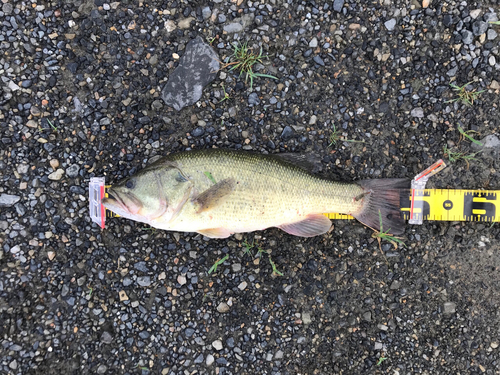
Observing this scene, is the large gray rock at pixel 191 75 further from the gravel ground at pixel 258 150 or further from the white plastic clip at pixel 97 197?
the white plastic clip at pixel 97 197

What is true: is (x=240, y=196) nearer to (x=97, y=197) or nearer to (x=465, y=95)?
(x=97, y=197)

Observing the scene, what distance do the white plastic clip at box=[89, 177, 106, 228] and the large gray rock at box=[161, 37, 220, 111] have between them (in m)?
1.12

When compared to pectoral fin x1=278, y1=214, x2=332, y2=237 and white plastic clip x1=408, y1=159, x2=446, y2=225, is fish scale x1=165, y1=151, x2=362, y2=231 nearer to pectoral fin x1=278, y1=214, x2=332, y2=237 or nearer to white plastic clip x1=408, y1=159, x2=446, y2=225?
pectoral fin x1=278, y1=214, x2=332, y2=237

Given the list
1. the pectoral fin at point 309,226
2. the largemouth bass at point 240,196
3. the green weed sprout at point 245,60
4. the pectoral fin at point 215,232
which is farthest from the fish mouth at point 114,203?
the green weed sprout at point 245,60

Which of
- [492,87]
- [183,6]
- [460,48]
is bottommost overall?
[492,87]

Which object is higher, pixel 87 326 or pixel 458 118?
pixel 458 118

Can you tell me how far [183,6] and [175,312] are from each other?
330 cm

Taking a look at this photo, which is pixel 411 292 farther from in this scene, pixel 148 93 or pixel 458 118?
pixel 148 93

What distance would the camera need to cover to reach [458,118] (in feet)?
12.1

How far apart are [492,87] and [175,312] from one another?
13.7 feet

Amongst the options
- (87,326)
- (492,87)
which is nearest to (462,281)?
(492,87)

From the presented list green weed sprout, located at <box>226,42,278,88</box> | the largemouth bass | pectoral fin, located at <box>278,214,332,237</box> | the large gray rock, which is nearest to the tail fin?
the largemouth bass

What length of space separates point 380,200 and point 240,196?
1442 millimetres

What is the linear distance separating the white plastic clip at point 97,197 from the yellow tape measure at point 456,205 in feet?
10.5
